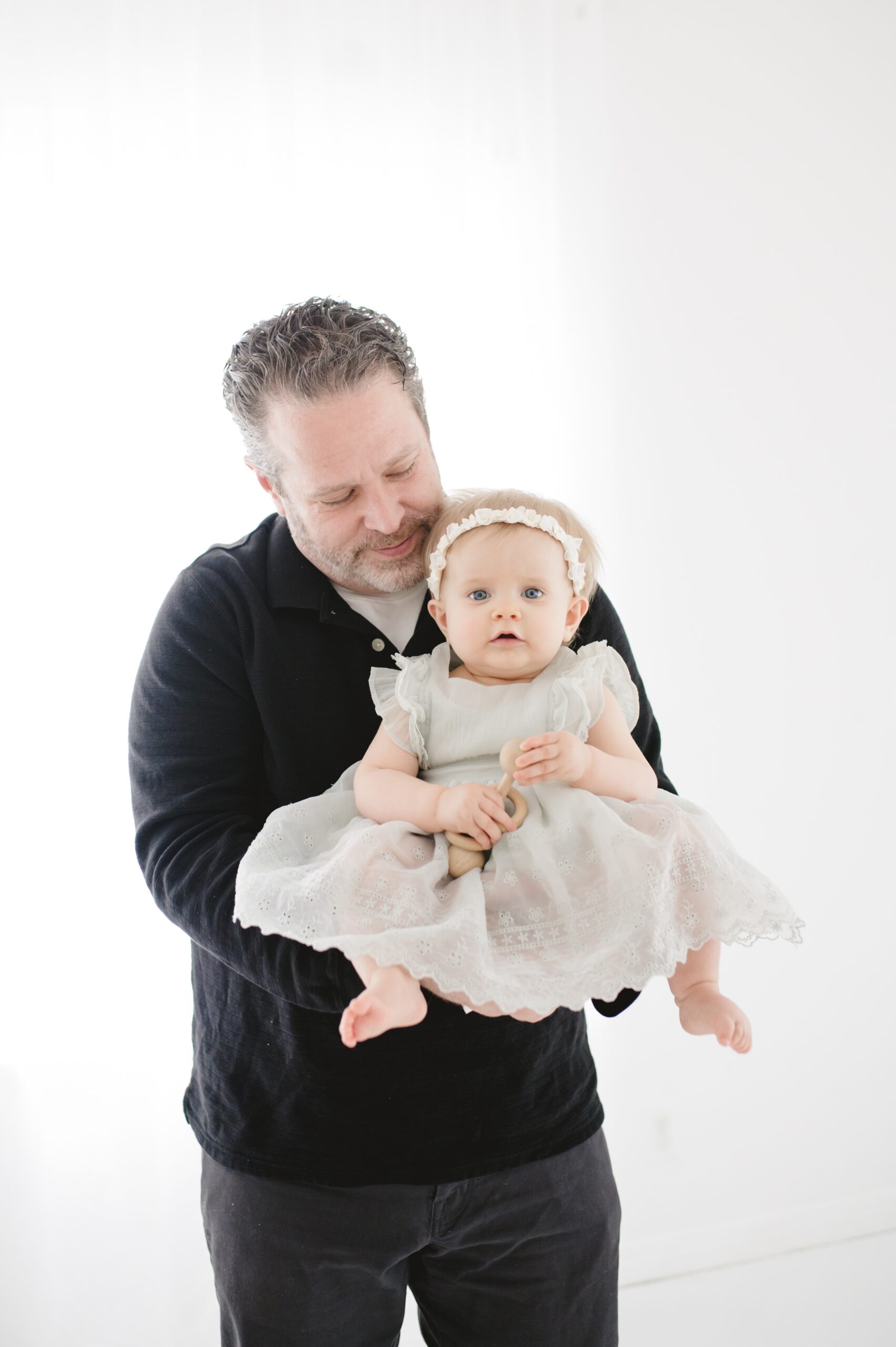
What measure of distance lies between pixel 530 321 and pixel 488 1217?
1799 mm

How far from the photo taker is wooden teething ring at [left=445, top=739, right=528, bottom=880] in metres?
1.21

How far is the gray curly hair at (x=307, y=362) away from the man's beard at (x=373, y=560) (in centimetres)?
12

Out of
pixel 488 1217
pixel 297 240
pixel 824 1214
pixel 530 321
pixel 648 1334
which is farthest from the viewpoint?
pixel 824 1214

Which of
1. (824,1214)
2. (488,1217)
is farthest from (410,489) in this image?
(824,1214)

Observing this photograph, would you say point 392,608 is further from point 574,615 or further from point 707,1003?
point 707,1003

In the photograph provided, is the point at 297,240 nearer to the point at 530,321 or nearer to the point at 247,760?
the point at 530,321

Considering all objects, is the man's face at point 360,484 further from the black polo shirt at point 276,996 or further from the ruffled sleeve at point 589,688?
the ruffled sleeve at point 589,688

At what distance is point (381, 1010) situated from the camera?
1048 mm

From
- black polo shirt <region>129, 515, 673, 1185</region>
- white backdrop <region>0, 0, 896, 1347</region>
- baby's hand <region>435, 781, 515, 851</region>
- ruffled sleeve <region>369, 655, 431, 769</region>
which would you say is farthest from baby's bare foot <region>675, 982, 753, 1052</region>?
white backdrop <region>0, 0, 896, 1347</region>

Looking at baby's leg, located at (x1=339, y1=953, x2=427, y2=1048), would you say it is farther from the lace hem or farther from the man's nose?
the man's nose

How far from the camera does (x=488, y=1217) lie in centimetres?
142

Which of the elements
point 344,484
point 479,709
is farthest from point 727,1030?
point 344,484

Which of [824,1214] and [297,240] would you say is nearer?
[297,240]

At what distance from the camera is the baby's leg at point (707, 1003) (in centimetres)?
118
